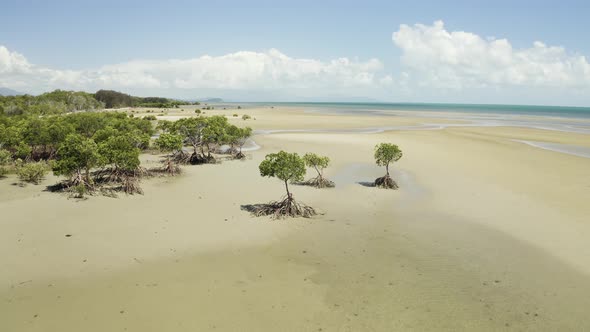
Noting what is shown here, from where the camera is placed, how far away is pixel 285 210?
20.2 metres

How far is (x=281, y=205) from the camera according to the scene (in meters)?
20.5

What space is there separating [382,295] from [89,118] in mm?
44459

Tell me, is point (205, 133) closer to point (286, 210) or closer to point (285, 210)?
point (285, 210)

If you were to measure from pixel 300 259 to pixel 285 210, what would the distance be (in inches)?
217

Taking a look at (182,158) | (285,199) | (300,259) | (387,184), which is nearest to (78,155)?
(182,158)

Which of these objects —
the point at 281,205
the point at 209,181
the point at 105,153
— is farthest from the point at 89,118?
the point at 281,205

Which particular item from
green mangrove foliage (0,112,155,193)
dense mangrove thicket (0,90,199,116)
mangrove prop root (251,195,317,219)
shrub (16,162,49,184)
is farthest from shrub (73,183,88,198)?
dense mangrove thicket (0,90,199,116)

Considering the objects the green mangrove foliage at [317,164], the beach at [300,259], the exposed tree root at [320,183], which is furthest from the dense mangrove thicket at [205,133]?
the green mangrove foliage at [317,164]

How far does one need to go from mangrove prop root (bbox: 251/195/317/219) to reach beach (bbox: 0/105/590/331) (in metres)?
0.67

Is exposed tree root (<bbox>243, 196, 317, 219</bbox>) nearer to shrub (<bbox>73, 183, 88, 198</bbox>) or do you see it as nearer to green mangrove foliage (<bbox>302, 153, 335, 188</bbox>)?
green mangrove foliage (<bbox>302, 153, 335, 188</bbox>)

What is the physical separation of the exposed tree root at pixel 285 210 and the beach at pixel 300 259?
0.67 m

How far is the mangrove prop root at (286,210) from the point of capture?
2000 cm

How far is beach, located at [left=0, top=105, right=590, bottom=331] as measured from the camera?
1093cm

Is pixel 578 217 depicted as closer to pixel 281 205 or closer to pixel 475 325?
→ pixel 475 325
